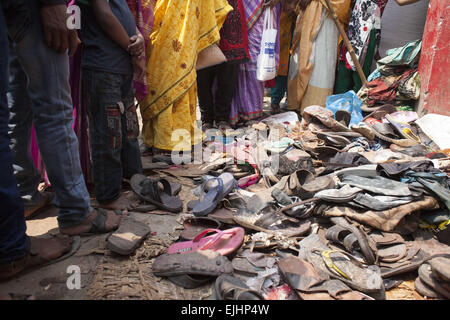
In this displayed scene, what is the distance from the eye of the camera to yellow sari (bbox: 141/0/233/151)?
9.89 ft

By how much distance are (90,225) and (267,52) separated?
10.8 ft

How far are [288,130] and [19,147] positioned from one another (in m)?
2.77

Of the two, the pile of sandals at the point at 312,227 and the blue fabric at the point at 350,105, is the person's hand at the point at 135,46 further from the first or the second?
the blue fabric at the point at 350,105

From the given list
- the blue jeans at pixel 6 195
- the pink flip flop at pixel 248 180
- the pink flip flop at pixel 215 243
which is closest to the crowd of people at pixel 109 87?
the blue jeans at pixel 6 195

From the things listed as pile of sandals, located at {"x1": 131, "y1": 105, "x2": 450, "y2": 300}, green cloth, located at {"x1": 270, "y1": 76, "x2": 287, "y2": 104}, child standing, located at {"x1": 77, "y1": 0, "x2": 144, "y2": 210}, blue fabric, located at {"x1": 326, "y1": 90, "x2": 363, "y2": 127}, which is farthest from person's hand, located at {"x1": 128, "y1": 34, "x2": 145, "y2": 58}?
green cloth, located at {"x1": 270, "y1": 76, "x2": 287, "y2": 104}

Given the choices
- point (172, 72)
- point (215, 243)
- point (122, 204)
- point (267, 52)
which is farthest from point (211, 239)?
point (267, 52)

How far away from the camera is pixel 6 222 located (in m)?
1.24

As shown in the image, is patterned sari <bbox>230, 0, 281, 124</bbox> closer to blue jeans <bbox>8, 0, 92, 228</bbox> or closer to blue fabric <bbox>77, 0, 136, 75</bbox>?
blue fabric <bbox>77, 0, 136, 75</bbox>

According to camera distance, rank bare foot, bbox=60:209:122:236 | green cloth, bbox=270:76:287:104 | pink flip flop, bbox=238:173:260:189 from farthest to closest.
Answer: green cloth, bbox=270:76:287:104, pink flip flop, bbox=238:173:260:189, bare foot, bbox=60:209:122:236

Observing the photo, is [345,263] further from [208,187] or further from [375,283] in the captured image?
[208,187]

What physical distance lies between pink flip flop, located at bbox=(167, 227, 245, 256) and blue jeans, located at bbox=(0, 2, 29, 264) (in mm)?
700
